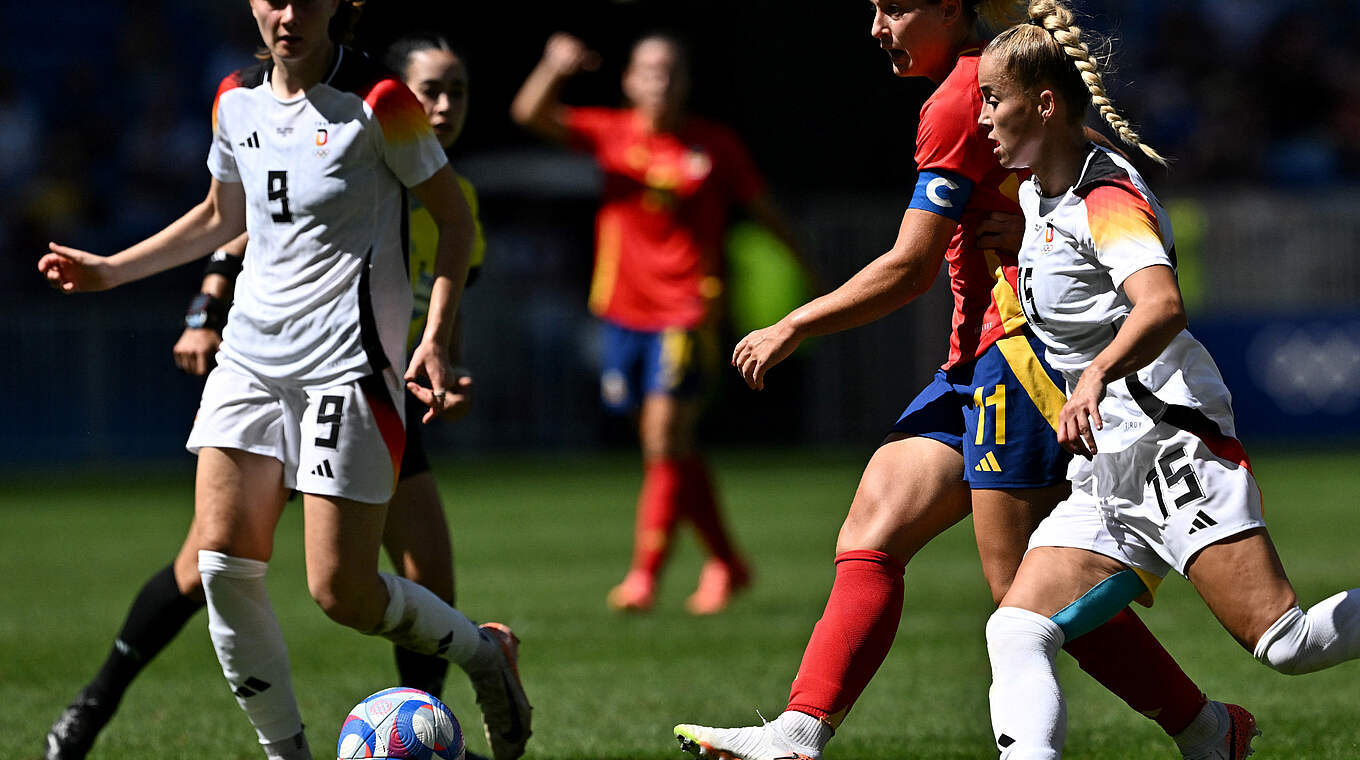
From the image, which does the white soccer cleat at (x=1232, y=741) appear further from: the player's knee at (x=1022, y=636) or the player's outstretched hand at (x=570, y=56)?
the player's outstretched hand at (x=570, y=56)

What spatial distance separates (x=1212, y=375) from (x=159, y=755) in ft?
10.8

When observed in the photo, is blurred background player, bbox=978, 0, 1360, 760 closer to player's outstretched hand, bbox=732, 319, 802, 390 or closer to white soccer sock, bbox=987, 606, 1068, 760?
white soccer sock, bbox=987, 606, 1068, 760

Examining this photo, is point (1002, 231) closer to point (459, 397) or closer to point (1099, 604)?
point (1099, 604)

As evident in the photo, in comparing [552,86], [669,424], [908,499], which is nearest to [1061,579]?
[908,499]

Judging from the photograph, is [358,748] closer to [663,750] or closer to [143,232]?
[663,750]

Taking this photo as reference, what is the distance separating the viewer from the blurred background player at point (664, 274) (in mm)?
9297

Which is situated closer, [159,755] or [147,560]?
[159,755]

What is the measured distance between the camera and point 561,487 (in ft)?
52.7

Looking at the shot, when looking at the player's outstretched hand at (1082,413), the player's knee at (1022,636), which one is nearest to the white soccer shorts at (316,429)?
the player's knee at (1022,636)

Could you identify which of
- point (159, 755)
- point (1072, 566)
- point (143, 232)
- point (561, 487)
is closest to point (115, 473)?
point (143, 232)

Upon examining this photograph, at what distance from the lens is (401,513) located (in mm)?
5359

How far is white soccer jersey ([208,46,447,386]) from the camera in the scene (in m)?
4.56

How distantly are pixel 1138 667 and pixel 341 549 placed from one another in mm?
2013

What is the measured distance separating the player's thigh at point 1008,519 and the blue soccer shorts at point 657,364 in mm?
5120
